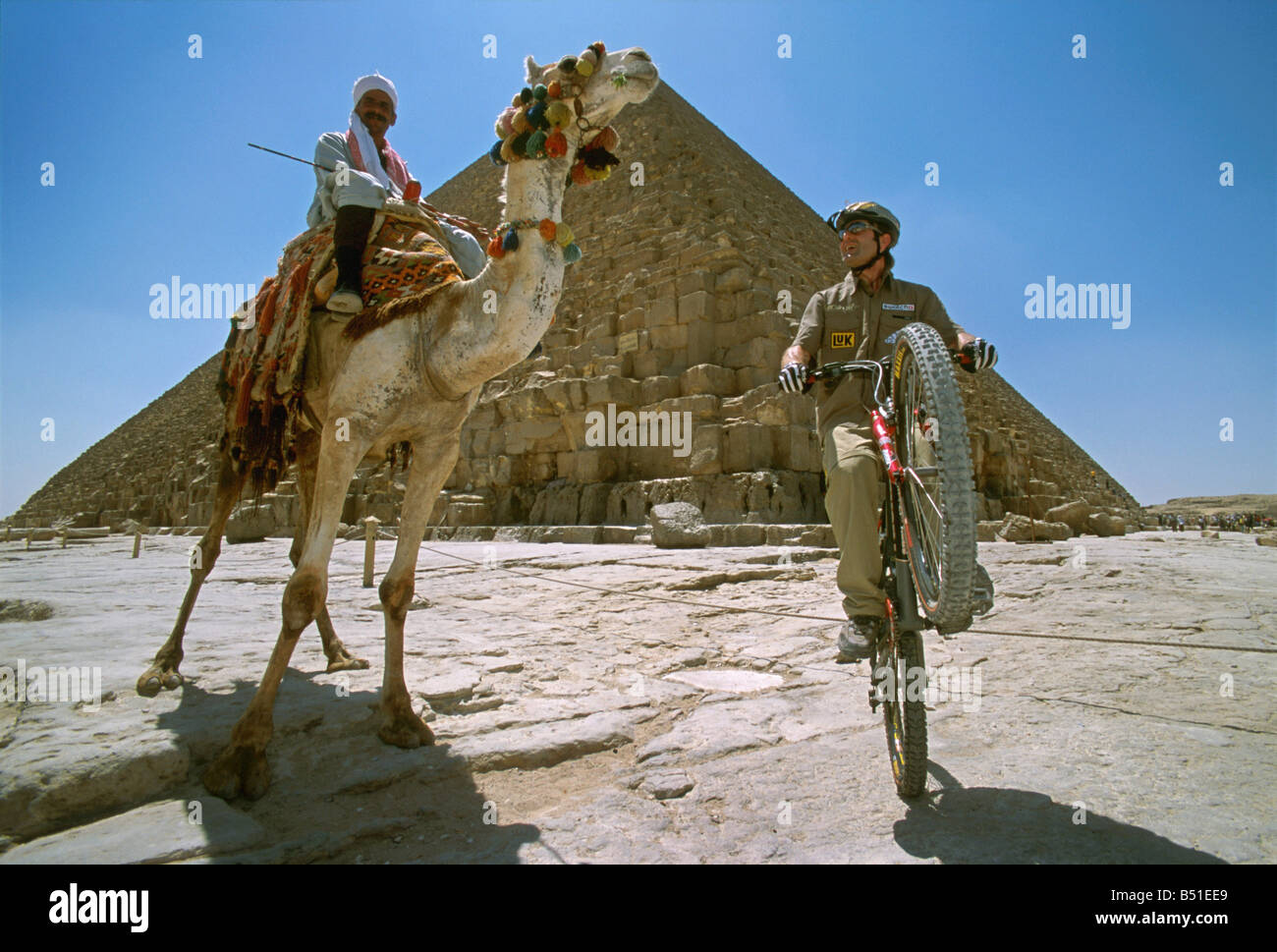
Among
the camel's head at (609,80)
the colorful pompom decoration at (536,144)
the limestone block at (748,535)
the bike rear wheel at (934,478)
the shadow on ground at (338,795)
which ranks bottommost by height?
the shadow on ground at (338,795)

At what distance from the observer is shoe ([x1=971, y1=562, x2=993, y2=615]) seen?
67.7 inches

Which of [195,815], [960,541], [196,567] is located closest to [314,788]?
[195,815]

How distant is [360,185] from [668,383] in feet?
33.7

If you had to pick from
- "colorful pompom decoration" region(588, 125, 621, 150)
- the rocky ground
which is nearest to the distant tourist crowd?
the rocky ground

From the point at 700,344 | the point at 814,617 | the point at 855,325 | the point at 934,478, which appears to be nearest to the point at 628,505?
the point at 700,344

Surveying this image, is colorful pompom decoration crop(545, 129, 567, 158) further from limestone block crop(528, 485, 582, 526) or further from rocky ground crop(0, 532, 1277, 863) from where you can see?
limestone block crop(528, 485, 582, 526)

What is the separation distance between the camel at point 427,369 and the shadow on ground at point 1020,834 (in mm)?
1531

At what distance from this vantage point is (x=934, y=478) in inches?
77.8

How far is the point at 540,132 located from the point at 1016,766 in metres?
2.51

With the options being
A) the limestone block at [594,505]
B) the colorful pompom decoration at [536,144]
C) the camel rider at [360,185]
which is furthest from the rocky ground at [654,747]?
the limestone block at [594,505]

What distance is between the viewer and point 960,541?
60.8 inches

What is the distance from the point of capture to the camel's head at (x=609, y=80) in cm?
234

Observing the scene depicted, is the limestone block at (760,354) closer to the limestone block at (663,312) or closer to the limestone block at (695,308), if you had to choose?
the limestone block at (695,308)
